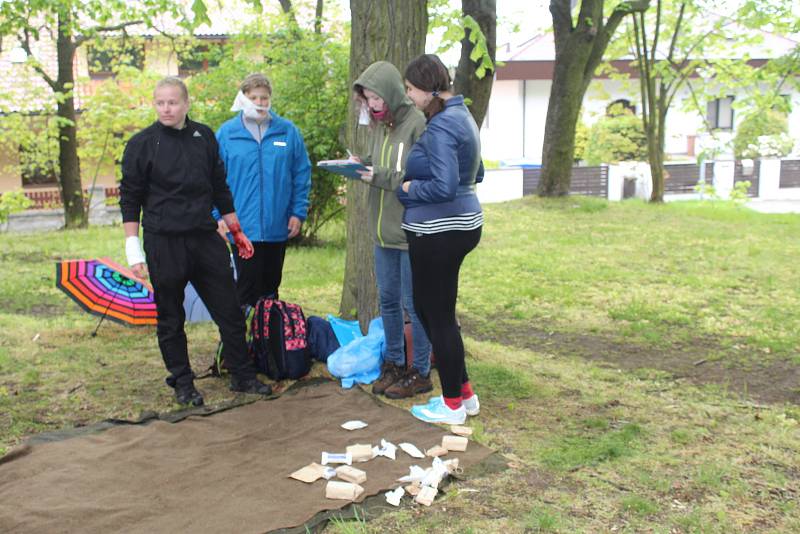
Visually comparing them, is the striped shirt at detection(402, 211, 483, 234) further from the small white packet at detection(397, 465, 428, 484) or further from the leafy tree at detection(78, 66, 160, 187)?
the leafy tree at detection(78, 66, 160, 187)

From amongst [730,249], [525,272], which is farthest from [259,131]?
[730,249]

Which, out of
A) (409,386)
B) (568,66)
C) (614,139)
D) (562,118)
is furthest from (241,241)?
(614,139)

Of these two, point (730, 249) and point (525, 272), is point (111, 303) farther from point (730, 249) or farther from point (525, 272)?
point (730, 249)

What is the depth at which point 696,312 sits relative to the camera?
25.7 feet

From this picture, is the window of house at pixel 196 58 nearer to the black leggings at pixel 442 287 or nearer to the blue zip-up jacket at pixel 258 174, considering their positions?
the blue zip-up jacket at pixel 258 174

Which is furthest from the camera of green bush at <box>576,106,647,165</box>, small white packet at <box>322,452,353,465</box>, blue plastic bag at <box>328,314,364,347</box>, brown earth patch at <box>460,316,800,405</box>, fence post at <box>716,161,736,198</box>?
green bush at <box>576,106,647,165</box>

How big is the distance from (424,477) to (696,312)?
497 cm

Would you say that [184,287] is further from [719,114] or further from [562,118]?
[719,114]

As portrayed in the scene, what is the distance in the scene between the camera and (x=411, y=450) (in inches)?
159

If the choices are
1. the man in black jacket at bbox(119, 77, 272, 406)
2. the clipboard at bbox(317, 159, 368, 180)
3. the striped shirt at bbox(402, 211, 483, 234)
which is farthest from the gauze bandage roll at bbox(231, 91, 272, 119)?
the striped shirt at bbox(402, 211, 483, 234)

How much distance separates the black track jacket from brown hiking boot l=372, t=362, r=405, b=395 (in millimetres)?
1361

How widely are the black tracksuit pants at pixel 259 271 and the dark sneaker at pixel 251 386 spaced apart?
635 mm

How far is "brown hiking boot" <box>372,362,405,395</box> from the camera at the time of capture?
194 inches

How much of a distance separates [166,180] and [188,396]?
1268 mm
